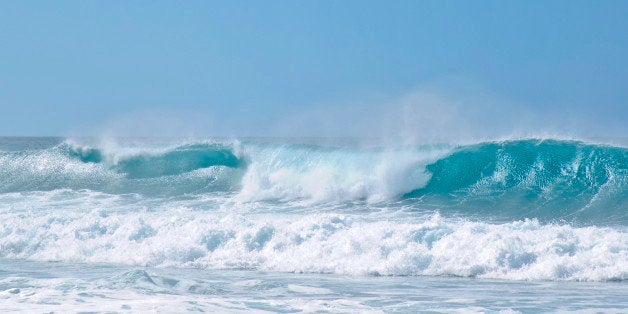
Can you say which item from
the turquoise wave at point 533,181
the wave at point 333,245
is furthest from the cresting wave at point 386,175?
the wave at point 333,245

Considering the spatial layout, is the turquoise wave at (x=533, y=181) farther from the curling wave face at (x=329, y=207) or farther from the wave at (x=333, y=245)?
the wave at (x=333, y=245)

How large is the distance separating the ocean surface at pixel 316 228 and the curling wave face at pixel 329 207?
4 centimetres

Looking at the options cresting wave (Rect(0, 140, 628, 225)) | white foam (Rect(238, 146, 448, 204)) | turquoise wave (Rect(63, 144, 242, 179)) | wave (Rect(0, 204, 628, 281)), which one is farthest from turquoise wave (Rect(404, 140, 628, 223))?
turquoise wave (Rect(63, 144, 242, 179))

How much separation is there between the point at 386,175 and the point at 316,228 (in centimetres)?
558

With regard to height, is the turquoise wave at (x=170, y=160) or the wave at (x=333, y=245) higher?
the turquoise wave at (x=170, y=160)

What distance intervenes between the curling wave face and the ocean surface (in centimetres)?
4

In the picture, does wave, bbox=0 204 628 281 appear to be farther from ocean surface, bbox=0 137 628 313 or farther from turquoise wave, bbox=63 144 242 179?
turquoise wave, bbox=63 144 242 179

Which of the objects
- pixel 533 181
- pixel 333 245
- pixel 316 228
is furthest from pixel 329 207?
pixel 333 245

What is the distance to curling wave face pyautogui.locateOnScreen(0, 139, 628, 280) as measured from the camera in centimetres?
1055

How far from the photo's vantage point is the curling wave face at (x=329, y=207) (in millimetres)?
10555

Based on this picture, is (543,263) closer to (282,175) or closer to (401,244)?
(401,244)

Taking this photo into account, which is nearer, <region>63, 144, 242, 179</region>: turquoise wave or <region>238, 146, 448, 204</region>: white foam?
<region>238, 146, 448, 204</region>: white foam

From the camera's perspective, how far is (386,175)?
17359mm

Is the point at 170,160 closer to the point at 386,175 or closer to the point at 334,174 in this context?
the point at 334,174
